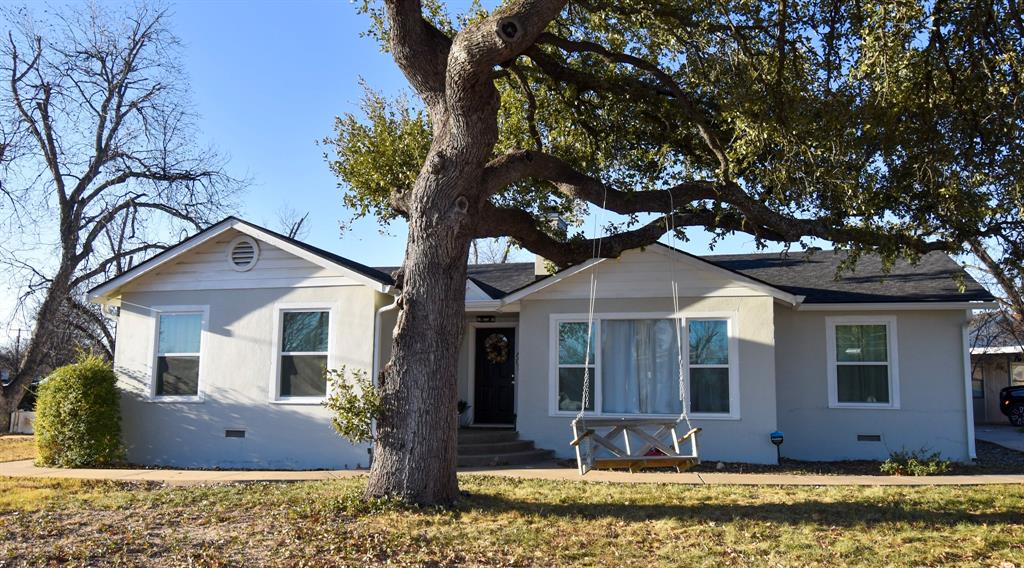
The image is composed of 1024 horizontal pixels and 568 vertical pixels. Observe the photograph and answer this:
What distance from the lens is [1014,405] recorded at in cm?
2362

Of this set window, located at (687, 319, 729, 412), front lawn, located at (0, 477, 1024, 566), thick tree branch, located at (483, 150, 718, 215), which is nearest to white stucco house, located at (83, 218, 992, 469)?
window, located at (687, 319, 729, 412)

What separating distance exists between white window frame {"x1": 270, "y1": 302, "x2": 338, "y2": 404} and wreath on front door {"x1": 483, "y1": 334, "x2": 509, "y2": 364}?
367 cm

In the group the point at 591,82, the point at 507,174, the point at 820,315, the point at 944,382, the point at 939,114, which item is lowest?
the point at 944,382

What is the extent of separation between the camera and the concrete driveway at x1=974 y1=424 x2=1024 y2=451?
56.4ft

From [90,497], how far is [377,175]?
795 centimetres

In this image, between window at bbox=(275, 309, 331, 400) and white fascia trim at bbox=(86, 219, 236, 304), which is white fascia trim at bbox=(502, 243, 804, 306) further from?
white fascia trim at bbox=(86, 219, 236, 304)

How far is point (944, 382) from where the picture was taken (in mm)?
13906

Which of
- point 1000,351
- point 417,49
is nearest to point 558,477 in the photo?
point 417,49

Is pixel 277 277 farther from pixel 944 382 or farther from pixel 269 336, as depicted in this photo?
pixel 944 382

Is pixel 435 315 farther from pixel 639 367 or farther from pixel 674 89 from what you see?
pixel 639 367

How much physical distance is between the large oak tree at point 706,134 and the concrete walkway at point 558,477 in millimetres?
3168

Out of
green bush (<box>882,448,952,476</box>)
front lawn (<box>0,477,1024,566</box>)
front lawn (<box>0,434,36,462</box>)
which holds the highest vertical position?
green bush (<box>882,448,952,476</box>)

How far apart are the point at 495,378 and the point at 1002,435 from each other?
1288cm

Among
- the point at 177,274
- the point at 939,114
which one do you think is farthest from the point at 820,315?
the point at 177,274
